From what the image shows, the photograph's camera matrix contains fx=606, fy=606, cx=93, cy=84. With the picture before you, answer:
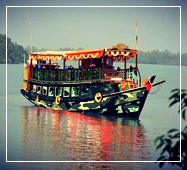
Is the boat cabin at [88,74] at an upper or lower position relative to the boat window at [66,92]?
upper

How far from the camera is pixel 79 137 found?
16.0 metres

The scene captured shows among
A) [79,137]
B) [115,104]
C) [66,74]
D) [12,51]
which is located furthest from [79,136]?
[12,51]

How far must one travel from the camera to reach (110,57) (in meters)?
19.5

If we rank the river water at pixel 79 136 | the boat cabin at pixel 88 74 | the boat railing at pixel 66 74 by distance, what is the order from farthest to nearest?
the boat railing at pixel 66 74, the boat cabin at pixel 88 74, the river water at pixel 79 136

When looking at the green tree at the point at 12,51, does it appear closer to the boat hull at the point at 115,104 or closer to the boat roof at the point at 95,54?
the boat roof at the point at 95,54

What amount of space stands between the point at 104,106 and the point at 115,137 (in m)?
3.27

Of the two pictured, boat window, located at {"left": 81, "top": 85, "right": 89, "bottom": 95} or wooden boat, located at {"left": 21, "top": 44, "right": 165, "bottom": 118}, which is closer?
wooden boat, located at {"left": 21, "top": 44, "right": 165, "bottom": 118}

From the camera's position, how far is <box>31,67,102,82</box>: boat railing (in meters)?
19.2

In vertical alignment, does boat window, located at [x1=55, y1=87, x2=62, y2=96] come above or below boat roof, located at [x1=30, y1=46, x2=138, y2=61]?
below

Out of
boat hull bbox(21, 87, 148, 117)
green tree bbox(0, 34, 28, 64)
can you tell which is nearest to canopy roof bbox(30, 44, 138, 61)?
boat hull bbox(21, 87, 148, 117)

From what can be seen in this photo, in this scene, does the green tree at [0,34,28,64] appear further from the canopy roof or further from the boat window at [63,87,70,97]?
the boat window at [63,87,70,97]

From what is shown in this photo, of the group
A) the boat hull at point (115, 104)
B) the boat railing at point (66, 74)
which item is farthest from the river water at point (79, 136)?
the boat railing at point (66, 74)

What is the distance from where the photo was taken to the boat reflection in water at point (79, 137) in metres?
13.7

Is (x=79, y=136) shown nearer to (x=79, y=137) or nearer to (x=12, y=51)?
(x=79, y=137)
